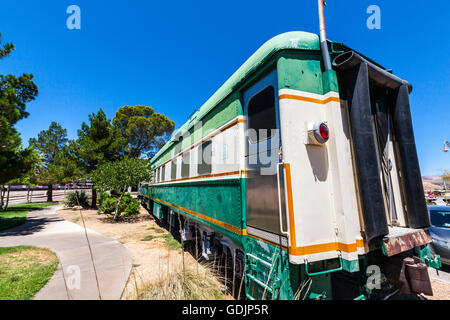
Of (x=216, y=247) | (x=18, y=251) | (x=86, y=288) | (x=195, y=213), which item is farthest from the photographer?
(x=18, y=251)

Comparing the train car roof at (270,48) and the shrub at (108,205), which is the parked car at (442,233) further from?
the shrub at (108,205)

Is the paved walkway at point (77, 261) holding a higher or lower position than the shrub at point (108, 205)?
lower

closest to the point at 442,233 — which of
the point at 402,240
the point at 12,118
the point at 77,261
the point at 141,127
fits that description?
the point at 402,240

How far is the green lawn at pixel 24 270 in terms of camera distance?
11.4ft

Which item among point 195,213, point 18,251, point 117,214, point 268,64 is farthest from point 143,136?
point 268,64

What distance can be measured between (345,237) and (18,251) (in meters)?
8.09

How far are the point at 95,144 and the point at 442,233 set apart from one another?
18.5 metres

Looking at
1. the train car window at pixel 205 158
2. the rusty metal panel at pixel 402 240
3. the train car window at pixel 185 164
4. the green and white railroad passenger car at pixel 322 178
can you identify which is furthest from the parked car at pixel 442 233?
the train car window at pixel 185 164

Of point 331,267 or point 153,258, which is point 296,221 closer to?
point 331,267

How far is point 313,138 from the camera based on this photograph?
6.82ft

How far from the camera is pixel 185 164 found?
207 inches

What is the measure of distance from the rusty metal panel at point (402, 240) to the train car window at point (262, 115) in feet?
5.30

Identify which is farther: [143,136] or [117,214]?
[143,136]

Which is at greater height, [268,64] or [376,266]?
[268,64]
